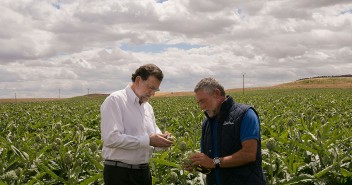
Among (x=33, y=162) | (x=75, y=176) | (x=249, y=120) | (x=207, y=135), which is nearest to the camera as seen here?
(x=249, y=120)

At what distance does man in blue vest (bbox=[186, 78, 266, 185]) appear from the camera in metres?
3.89

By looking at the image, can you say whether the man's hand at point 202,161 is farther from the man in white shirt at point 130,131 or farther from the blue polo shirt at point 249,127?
the man in white shirt at point 130,131

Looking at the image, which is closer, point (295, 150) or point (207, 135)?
point (207, 135)

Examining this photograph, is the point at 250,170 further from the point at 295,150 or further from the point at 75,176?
the point at 295,150

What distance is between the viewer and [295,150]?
6516 millimetres

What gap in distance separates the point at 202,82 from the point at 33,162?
3338 millimetres

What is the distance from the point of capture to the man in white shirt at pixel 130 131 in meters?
4.21

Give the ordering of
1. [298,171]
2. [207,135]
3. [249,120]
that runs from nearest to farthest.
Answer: [249,120], [207,135], [298,171]

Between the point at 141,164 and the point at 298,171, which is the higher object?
the point at 141,164

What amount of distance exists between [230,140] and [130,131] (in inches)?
42.4

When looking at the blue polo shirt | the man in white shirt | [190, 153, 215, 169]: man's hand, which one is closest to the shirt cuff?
the man in white shirt

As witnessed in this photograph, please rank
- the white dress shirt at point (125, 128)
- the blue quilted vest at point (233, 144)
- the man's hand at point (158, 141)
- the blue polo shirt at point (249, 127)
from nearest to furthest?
the blue polo shirt at point (249, 127)
the blue quilted vest at point (233, 144)
the white dress shirt at point (125, 128)
the man's hand at point (158, 141)

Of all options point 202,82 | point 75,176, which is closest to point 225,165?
point 202,82

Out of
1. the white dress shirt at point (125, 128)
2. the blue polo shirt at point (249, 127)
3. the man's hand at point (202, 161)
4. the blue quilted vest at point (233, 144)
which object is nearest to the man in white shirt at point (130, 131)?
the white dress shirt at point (125, 128)
